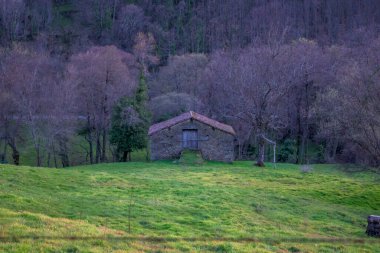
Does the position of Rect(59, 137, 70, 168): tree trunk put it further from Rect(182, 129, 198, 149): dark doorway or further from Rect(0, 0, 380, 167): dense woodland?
Rect(182, 129, 198, 149): dark doorway

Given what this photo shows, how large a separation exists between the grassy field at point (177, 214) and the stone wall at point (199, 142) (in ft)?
46.3

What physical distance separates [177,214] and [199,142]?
26.8 meters

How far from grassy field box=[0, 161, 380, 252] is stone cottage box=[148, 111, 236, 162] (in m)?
14.1

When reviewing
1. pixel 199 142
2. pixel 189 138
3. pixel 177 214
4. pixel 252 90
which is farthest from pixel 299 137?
pixel 177 214

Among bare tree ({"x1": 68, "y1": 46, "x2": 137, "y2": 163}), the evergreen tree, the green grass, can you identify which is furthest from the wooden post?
bare tree ({"x1": 68, "y1": 46, "x2": 137, "y2": 163})

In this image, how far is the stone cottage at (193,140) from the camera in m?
43.2

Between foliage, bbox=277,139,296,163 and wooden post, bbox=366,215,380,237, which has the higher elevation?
foliage, bbox=277,139,296,163

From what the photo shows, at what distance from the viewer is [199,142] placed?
4347 centimetres

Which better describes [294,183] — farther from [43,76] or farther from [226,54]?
[226,54]

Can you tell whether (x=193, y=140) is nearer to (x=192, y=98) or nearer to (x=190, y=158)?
(x=190, y=158)

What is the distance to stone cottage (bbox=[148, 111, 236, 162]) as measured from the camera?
142ft

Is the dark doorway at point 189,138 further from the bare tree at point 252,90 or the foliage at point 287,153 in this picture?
the foliage at point 287,153

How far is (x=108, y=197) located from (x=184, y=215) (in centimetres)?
399

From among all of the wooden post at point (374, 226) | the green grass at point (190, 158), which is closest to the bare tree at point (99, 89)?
the green grass at point (190, 158)
